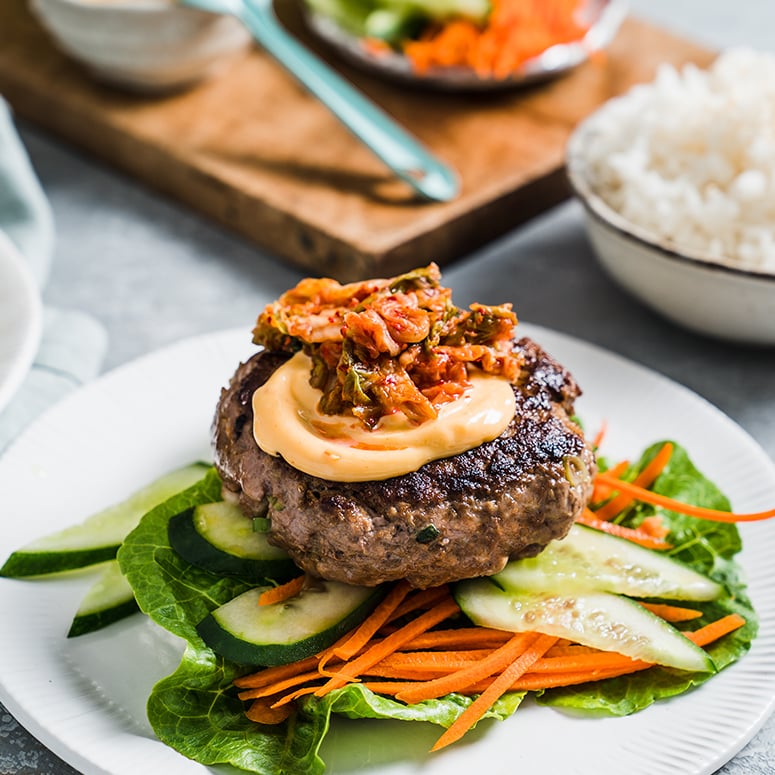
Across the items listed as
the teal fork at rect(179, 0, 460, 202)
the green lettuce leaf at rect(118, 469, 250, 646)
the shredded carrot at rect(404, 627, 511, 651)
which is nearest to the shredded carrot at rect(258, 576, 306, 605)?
the green lettuce leaf at rect(118, 469, 250, 646)

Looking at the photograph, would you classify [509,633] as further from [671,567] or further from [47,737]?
[47,737]

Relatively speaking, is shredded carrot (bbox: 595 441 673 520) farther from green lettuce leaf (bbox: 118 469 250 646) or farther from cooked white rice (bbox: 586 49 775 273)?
green lettuce leaf (bbox: 118 469 250 646)

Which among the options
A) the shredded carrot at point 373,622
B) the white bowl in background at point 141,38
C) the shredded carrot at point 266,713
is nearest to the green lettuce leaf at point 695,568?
the shredded carrot at point 373,622

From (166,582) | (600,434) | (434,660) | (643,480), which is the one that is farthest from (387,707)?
(600,434)

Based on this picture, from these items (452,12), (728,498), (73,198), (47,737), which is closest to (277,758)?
(47,737)

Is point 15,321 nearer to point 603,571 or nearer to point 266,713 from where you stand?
point 266,713

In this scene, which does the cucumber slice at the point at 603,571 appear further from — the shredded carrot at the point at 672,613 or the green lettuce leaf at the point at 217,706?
the green lettuce leaf at the point at 217,706
